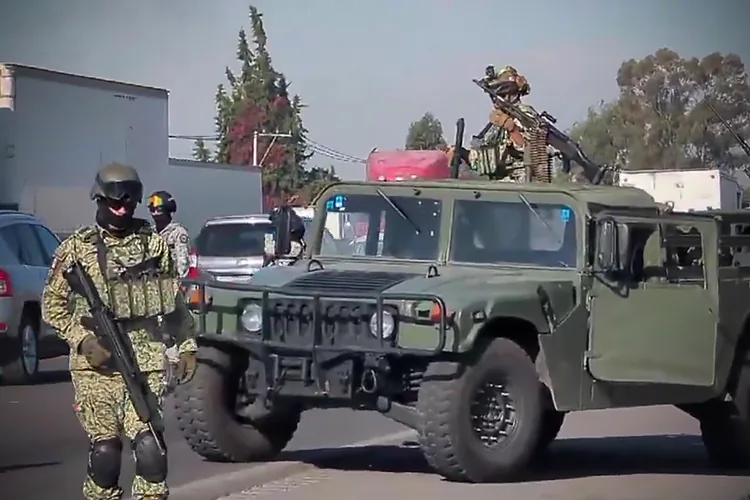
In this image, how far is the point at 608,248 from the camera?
9.92 metres

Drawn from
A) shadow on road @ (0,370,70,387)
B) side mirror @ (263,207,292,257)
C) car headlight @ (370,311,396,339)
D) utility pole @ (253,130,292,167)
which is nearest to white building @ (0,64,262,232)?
shadow on road @ (0,370,70,387)

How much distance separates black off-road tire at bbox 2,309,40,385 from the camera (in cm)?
1548

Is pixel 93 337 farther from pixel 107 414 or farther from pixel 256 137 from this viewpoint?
pixel 256 137

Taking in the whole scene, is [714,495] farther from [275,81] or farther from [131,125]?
[275,81]

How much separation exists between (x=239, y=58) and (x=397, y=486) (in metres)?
68.5

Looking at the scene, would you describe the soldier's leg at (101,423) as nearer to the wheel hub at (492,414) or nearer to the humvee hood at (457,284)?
the humvee hood at (457,284)

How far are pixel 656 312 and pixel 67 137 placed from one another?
19.5 metres

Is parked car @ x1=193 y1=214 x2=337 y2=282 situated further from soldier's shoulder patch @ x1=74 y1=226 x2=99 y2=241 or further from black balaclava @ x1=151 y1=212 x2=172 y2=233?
soldier's shoulder patch @ x1=74 y1=226 x2=99 y2=241

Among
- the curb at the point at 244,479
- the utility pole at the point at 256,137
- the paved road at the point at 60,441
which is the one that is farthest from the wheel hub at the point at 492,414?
the utility pole at the point at 256,137

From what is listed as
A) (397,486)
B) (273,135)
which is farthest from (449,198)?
(273,135)

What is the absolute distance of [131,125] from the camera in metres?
29.9

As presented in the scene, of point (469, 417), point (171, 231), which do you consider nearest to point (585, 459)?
point (469, 417)

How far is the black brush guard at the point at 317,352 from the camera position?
8.92 metres

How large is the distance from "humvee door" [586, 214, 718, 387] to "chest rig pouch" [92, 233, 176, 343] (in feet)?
11.6
